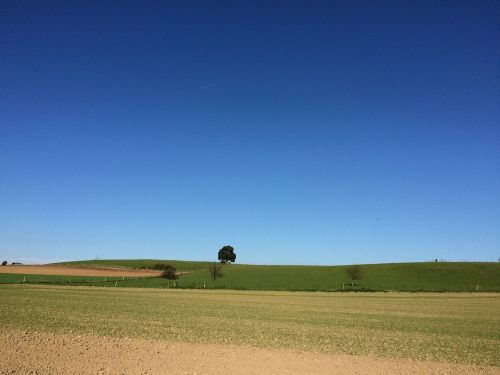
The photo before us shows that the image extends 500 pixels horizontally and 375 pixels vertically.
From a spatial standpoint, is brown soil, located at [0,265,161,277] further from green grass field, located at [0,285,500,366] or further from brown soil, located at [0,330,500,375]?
brown soil, located at [0,330,500,375]

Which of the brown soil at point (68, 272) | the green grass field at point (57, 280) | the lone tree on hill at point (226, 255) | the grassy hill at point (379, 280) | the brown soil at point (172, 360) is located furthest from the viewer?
the lone tree on hill at point (226, 255)

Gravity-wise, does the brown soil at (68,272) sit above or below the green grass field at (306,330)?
above

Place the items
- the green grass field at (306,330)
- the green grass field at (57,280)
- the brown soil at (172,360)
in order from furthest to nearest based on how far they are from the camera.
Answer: the green grass field at (57,280)
the green grass field at (306,330)
the brown soil at (172,360)

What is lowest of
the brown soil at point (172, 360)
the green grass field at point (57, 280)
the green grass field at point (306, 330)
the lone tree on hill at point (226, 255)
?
the green grass field at point (57, 280)

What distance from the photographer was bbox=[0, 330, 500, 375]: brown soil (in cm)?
1398

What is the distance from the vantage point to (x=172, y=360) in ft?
50.4

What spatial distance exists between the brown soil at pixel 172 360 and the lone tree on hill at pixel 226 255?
157 metres

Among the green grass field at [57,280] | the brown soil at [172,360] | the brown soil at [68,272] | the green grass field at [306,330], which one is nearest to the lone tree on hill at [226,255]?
the brown soil at [68,272]

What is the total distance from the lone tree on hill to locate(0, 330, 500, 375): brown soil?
157 metres

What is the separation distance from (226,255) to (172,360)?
160 m

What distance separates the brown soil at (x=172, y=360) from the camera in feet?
45.9

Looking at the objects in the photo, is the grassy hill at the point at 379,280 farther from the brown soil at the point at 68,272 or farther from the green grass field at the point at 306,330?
the green grass field at the point at 306,330

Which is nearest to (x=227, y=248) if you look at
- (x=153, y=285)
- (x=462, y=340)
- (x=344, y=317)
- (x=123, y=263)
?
(x=123, y=263)

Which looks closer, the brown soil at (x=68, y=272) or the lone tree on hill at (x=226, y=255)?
the brown soil at (x=68, y=272)
